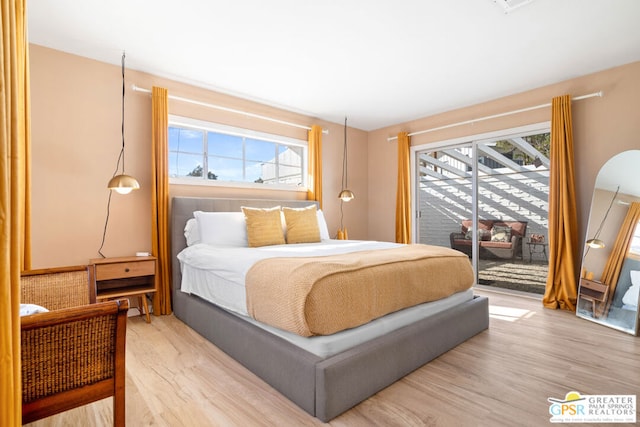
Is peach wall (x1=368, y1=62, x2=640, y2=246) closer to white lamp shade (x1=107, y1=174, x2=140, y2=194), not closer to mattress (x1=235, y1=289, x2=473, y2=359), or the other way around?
mattress (x1=235, y1=289, x2=473, y2=359)

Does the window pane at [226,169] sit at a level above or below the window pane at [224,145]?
below

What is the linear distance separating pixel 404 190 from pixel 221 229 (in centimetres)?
296

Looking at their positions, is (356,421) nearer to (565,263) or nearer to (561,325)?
(561,325)

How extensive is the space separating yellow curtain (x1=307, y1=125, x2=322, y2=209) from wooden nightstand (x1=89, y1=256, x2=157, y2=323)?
242cm

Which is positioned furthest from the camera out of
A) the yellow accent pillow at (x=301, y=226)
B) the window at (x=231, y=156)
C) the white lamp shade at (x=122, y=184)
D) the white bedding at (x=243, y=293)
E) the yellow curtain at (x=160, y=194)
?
the window at (x=231, y=156)

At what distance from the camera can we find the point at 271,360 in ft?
6.21

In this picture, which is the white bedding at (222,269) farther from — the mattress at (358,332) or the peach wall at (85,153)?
the peach wall at (85,153)

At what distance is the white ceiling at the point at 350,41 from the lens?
2.35m

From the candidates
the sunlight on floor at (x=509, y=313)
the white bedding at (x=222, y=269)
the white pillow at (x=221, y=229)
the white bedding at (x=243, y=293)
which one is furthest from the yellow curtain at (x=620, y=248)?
the white pillow at (x=221, y=229)

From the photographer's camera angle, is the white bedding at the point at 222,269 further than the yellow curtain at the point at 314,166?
No

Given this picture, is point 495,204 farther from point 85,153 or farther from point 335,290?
point 85,153

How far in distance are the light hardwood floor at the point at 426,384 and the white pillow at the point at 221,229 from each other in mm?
933

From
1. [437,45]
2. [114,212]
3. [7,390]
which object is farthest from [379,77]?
[7,390]

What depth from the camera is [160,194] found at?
338cm
